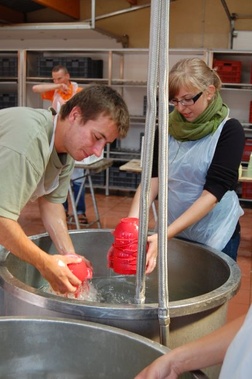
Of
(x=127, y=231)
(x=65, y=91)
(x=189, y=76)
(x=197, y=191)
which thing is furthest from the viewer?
(x=65, y=91)

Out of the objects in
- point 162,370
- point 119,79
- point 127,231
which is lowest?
point 162,370

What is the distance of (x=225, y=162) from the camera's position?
155 centimetres

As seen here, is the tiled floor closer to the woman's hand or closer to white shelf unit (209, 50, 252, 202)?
white shelf unit (209, 50, 252, 202)

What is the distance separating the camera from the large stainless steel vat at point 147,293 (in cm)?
103

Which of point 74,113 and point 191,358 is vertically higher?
point 74,113

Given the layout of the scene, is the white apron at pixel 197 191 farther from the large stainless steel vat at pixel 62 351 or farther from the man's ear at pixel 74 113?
the large stainless steel vat at pixel 62 351

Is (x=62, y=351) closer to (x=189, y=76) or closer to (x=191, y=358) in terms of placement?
(x=191, y=358)

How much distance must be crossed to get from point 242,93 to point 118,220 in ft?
7.80

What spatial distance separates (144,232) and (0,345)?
1.33 feet

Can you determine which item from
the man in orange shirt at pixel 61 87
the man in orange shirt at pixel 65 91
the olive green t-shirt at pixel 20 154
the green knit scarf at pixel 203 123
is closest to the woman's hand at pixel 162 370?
the olive green t-shirt at pixel 20 154

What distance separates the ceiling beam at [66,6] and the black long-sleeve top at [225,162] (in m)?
4.47

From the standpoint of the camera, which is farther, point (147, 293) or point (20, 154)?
point (147, 293)

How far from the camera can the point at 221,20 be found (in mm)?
5988

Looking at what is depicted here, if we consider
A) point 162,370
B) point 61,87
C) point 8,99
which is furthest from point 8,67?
point 162,370
